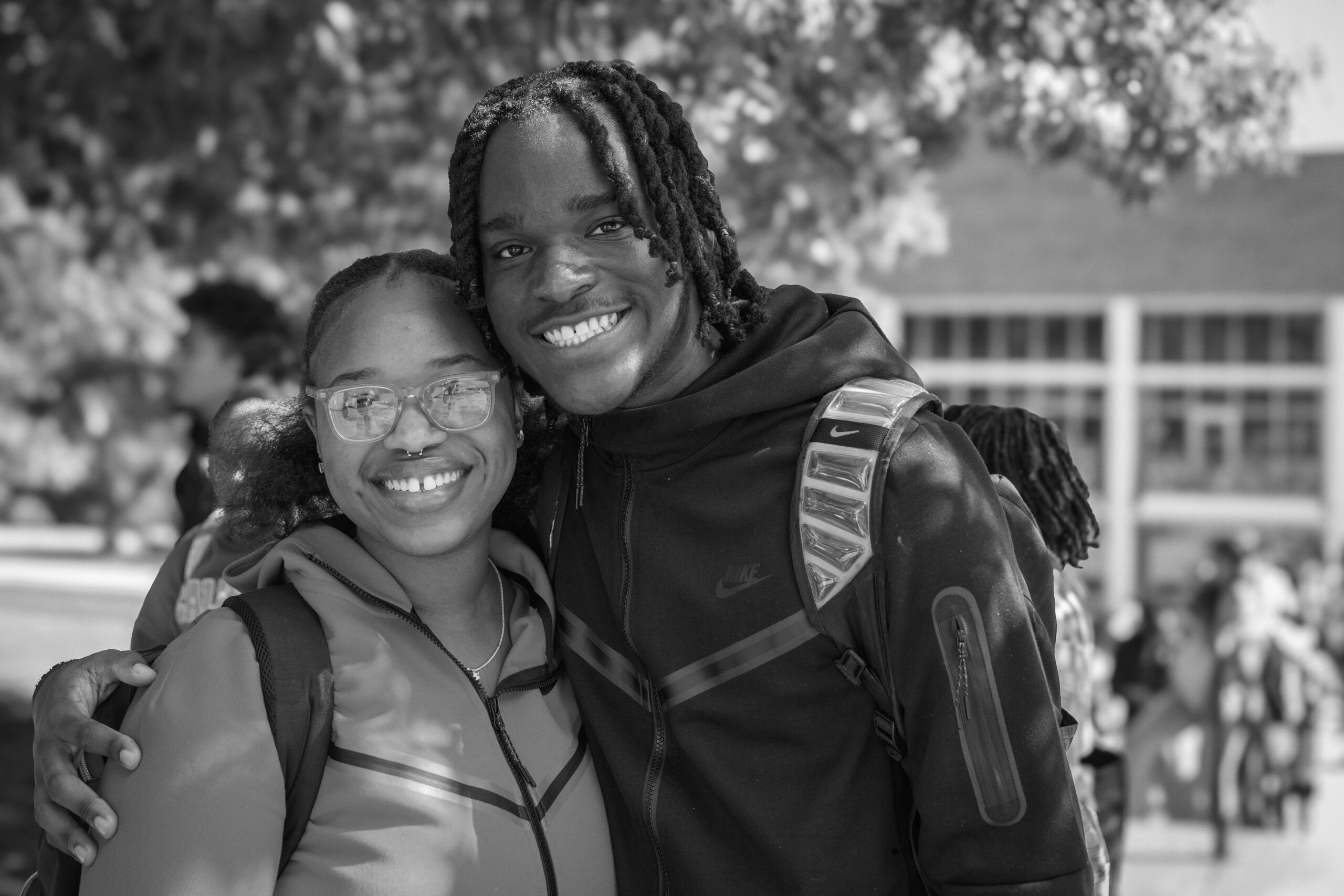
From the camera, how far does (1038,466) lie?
285 centimetres

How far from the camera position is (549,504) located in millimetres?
2551

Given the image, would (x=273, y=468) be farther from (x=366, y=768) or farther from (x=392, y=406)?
(x=366, y=768)

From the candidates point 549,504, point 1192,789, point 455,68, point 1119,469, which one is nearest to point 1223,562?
point 1192,789

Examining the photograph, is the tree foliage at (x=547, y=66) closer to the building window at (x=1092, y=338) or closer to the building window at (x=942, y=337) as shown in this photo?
the building window at (x=942, y=337)

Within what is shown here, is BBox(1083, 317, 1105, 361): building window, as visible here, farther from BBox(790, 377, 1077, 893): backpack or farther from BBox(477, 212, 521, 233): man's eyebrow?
BBox(477, 212, 521, 233): man's eyebrow

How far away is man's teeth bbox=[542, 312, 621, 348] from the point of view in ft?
7.28

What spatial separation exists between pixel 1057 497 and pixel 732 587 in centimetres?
105

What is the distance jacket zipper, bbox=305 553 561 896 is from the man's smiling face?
45 cm

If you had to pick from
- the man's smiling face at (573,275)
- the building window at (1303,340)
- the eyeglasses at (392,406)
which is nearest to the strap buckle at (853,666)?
the man's smiling face at (573,275)

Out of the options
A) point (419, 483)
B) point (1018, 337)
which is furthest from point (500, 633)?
point (1018, 337)

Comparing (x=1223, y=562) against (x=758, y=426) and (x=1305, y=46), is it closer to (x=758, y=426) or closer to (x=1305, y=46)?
(x=1305, y=46)

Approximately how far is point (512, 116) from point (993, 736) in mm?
1220

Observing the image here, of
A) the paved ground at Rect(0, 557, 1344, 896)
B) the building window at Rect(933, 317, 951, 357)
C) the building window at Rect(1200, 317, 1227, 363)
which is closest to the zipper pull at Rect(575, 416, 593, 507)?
the paved ground at Rect(0, 557, 1344, 896)

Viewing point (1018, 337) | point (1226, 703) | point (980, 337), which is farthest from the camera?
point (980, 337)
